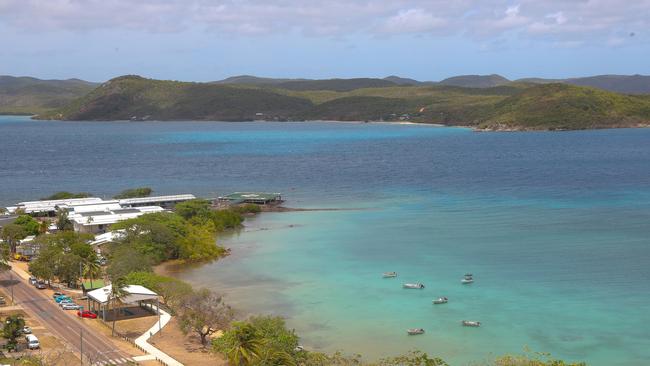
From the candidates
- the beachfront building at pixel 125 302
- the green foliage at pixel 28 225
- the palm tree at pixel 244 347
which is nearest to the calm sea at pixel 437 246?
the beachfront building at pixel 125 302

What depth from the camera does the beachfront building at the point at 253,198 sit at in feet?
268

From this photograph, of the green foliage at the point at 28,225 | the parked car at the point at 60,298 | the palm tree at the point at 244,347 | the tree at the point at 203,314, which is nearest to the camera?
the palm tree at the point at 244,347

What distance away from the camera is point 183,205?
6619 centimetres

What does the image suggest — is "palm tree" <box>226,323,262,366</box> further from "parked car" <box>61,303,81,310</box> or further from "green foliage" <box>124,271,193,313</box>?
"parked car" <box>61,303,81,310</box>

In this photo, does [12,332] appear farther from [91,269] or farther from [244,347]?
[91,269]

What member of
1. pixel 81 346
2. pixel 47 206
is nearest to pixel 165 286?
pixel 81 346

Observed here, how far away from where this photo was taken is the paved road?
31.7 meters

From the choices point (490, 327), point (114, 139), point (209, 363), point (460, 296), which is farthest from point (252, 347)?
point (114, 139)

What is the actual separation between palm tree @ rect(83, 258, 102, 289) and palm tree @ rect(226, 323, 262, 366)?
18918 mm

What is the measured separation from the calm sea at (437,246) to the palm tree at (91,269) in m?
5.85

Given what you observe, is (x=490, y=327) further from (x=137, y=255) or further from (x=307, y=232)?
(x=307, y=232)

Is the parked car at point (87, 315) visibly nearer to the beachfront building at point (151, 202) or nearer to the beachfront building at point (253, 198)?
the beachfront building at point (151, 202)

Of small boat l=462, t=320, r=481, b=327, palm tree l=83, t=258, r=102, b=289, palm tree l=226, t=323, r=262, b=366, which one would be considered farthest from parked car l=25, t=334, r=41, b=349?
small boat l=462, t=320, r=481, b=327

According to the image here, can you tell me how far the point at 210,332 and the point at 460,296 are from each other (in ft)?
49.3
